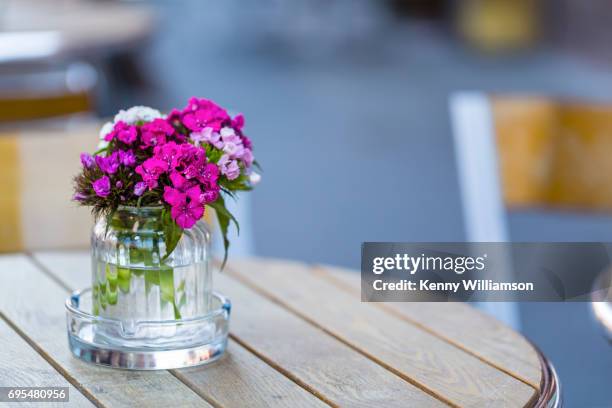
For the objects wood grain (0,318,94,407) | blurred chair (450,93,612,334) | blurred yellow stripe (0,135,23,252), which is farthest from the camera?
blurred chair (450,93,612,334)

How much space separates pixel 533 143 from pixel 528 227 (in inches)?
70.1

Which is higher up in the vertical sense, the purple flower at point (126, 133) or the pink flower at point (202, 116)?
the pink flower at point (202, 116)

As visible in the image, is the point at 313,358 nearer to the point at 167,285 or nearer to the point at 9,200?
the point at 167,285

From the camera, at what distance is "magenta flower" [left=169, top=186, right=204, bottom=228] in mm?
1090

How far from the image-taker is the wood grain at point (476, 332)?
1.22m

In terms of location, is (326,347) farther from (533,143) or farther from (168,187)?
(533,143)

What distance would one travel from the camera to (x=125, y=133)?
1124mm

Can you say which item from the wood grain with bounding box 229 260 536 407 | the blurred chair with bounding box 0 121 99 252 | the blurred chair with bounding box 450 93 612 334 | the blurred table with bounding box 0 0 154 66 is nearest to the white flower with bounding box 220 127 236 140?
the wood grain with bounding box 229 260 536 407

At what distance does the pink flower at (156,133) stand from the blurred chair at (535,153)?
3.96 feet

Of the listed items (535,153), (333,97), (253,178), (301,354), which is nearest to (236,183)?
(253,178)

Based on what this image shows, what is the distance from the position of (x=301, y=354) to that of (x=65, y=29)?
279cm

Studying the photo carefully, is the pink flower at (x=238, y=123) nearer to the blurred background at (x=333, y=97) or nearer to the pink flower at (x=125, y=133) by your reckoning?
the pink flower at (x=125, y=133)

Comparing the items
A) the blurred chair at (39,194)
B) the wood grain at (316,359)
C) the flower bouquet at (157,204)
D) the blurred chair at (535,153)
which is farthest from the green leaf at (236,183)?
the blurred chair at (535,153)

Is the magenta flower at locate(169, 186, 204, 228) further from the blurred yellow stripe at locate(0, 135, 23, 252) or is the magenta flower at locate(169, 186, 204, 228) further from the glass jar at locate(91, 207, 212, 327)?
the blurred yellow stripe at locate(0, 135, 23, 252)
